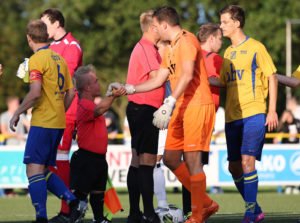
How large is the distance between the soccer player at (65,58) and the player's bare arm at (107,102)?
0.98m

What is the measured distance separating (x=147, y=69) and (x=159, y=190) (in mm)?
1824

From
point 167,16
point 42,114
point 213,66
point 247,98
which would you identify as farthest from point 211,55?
point 42,114

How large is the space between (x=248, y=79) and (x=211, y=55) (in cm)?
98

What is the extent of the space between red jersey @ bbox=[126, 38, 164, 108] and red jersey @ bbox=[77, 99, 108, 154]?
1.98ft

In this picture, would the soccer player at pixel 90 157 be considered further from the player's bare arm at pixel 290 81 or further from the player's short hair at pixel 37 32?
the player's bare arm at pixel 290 81

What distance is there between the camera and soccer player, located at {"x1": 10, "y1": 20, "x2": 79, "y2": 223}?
1141 centimetres

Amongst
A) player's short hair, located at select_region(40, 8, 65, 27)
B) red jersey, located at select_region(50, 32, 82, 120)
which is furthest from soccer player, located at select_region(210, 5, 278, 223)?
player's short hair, located at select_region(40, 8, 65, 27)

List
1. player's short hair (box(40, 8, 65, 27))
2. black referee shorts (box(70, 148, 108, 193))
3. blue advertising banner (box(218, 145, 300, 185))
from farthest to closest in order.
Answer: blue advertising banner (box(218, 145, 300, 185))
player's short hair (box(40, 8, 65, 27))
black referee shorts (box(70, 148, 108, 193))

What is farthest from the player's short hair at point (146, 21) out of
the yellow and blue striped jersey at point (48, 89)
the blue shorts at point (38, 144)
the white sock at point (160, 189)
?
the white sock at point (160, 189)

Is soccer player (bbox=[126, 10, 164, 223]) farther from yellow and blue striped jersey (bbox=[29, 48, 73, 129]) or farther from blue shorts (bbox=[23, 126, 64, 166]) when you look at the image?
blue shorts (bbox=[23, 126, 64, 166])

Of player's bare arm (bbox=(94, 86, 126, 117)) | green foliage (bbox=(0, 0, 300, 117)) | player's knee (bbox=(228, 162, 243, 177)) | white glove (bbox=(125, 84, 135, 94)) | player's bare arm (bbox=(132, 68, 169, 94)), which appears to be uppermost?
green foliage (bbox=(0, 0, 300, 117))

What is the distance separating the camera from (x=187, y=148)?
1120 cm

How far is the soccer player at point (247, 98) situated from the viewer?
12.0 metres

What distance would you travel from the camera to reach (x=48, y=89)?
11555 mm
